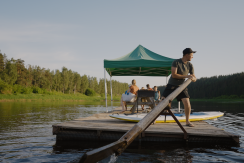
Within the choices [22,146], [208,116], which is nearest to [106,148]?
[22,146]

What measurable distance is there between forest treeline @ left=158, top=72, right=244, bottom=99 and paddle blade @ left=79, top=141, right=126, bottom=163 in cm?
8129

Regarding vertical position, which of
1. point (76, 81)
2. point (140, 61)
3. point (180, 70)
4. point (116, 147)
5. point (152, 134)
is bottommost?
point (152, 134)

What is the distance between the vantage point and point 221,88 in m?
80.3

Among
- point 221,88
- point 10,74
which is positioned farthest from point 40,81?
point 221,88

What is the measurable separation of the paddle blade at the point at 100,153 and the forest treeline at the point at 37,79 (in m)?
50.2

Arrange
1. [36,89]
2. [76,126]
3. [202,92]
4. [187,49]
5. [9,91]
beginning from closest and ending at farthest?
[187,49] < [76,126] < [9,91] < [36,89] < [202,92]

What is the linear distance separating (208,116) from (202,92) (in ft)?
275

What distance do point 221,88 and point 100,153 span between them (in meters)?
89.3

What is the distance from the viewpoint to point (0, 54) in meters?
60.4

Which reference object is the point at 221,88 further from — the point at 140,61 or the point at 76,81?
the point at 140,61

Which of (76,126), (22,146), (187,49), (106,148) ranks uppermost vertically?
(187,49)

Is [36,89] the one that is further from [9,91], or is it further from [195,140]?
[195,140]

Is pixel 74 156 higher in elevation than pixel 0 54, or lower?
lower

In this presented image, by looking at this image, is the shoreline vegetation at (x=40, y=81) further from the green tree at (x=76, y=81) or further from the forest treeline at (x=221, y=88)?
the forest treeline at (x=221, y=88)
